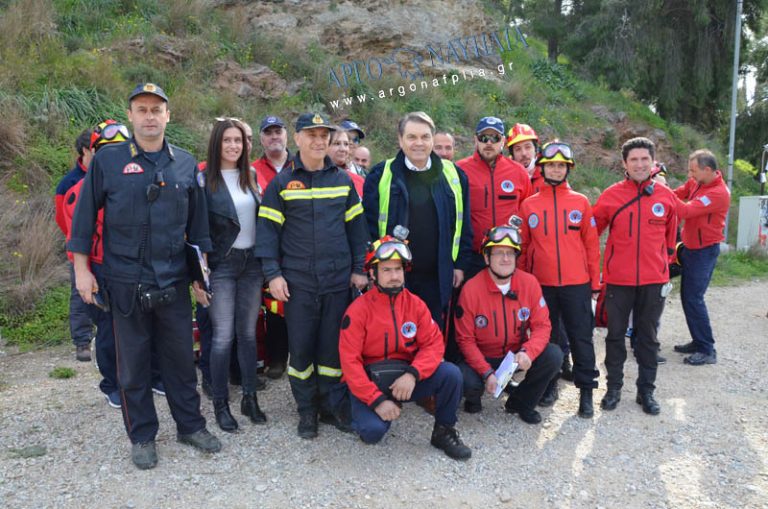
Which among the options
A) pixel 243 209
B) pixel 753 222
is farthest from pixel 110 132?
pixel 753 222

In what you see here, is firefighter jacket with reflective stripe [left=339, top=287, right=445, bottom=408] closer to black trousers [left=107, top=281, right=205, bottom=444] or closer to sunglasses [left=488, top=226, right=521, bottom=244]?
sunglasses [left=488, top=226, right=521, bottom=244]

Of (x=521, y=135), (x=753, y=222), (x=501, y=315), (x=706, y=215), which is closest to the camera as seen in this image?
(x=501, y=315)

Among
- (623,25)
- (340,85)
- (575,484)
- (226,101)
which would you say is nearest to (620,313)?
(575,484)

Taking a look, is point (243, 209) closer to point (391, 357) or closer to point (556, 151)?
point (391, 357)

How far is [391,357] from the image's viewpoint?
4.17 metres

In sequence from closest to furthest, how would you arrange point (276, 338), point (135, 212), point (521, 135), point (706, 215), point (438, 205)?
point (135, 212) → point (438, 205) → point (276, 338) → point (521, 135) → point (706, 215)

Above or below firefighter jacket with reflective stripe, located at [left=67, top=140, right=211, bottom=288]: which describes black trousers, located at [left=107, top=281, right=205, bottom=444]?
below

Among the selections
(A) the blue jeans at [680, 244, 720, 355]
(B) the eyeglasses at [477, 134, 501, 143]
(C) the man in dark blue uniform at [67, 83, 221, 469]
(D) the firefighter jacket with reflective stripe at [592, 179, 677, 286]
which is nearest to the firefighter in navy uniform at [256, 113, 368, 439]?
(C) the man in dark blue uniform at [67, 83, 221, 469]

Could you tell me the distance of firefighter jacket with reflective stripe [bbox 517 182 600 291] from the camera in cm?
470

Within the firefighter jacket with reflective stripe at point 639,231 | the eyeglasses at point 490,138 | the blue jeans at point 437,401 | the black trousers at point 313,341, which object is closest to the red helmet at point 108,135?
the black trousers at point 313,341

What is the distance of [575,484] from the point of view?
3725 millimetres

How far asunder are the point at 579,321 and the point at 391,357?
1.64 m

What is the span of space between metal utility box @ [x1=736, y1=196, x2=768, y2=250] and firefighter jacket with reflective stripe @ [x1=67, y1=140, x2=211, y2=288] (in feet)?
39.3

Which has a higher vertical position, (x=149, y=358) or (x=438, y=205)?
(x=438, y=205)
